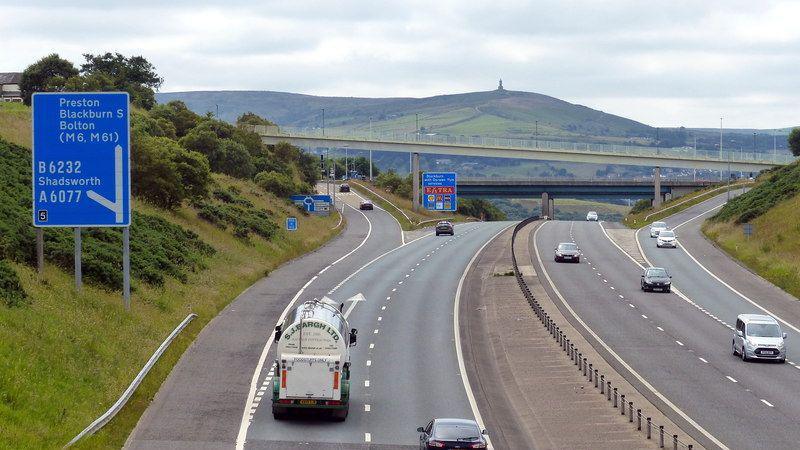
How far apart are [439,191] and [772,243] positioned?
189 ft

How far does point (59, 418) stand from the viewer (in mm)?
31219

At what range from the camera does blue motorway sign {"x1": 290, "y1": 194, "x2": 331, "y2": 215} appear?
119994 millimetres

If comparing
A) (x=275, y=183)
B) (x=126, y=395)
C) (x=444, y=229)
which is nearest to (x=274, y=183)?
(x=275, y=183)

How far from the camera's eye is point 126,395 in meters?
34.7

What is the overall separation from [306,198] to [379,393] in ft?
270

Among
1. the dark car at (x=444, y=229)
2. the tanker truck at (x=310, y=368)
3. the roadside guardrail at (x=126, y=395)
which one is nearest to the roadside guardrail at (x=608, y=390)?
the tanker truck at (x=310, y=368)

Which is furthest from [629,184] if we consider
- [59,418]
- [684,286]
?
[59,418]

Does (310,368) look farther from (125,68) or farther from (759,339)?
(125,68)

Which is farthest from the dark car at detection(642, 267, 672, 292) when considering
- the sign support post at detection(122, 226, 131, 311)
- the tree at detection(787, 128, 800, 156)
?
the tree at detection(787, 128, 800, 156)

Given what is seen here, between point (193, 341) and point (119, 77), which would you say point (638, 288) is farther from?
point (119, 77)

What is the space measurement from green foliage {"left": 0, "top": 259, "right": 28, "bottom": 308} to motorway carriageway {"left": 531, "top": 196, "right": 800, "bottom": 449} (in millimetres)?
21294

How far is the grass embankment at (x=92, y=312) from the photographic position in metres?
31.6

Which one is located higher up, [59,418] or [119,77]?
[119,77]

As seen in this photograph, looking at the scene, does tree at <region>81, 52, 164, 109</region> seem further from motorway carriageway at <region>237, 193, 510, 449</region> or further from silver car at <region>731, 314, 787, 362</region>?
silver car at <region>731, 314, 787, 362</region>
